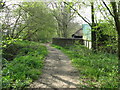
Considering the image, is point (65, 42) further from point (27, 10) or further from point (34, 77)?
point (34, 77)

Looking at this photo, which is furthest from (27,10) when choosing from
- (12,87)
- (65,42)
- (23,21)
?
(65,42)

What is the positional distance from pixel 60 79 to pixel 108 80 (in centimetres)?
162

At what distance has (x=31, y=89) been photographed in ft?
11.2

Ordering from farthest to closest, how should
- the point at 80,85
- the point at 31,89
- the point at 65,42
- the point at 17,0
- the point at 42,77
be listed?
1. the point at 65,42
2. the point at 17,0
3. the point at 42,77
4. the point at 80,85
5. the point at 31,89

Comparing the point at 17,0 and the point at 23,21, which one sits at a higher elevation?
the point at 17,0

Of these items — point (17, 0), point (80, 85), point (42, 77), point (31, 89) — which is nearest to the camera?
point (31, 89)

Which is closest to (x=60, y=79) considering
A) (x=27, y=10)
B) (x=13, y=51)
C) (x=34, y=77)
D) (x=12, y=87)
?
(x=34, y=77)

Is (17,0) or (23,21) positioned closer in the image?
(17,0)

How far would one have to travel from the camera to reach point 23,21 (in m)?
9.27

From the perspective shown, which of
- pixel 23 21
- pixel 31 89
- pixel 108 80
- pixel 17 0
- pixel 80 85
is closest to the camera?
pixel 31 89

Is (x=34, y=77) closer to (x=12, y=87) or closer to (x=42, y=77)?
(x=42, y=77)

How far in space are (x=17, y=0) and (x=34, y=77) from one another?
20.6ft

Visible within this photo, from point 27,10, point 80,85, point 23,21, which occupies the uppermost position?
point 27,10

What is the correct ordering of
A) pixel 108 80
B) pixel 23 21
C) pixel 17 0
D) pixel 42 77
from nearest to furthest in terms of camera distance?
pixel 108 80, pixel 42 77, pixel 17 0, pixel 23 21
